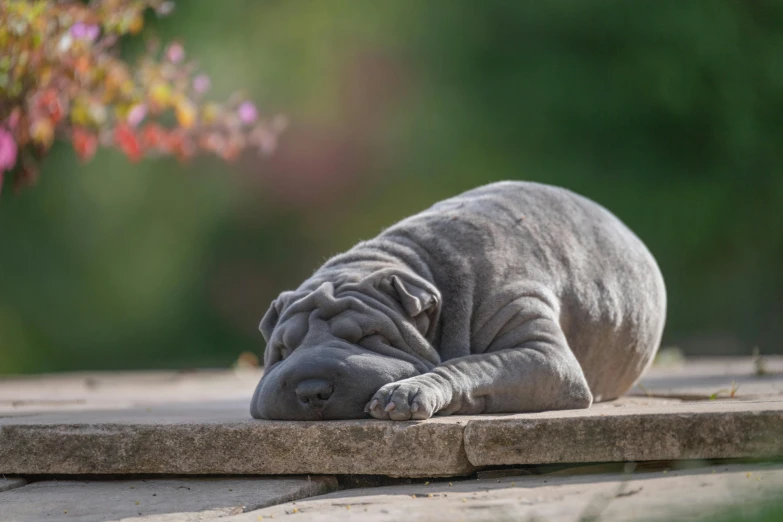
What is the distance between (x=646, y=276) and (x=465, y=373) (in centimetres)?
145

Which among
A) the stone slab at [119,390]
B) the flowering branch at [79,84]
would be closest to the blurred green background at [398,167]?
the stone slab at [119,390]

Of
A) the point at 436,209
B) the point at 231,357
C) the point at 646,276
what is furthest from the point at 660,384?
the point at 231,357

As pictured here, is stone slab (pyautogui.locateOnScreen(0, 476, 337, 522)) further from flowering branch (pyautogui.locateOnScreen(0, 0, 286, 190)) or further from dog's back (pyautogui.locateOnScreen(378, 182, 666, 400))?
flowering branch (pyautogui.locateOnScreen(0, 0, 286, 190))

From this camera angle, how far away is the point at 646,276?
206 inches

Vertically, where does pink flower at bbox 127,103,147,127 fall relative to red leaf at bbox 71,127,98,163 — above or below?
above

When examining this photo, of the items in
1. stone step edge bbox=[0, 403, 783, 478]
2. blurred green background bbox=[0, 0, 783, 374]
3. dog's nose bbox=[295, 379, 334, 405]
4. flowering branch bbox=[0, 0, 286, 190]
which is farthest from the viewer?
blurred green background bbox=[0, 0, 783, 374]

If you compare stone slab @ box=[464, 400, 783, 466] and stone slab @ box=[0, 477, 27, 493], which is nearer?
stone slab @ box=[464, 400, 783, 466]

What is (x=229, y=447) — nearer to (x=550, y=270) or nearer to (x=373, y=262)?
(x=373, y=262)

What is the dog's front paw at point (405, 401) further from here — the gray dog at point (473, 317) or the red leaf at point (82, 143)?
the red leaf at point (82, 143)

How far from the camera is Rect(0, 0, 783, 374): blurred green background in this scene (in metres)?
13.7

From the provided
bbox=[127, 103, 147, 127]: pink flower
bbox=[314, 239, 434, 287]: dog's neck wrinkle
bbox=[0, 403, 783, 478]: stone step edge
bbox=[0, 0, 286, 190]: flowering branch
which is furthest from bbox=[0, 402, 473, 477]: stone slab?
bbox=[127, 103, 147, 127]: pink flower

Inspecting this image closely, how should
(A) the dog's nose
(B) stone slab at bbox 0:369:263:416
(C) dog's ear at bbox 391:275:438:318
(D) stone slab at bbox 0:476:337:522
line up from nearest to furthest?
(D) stone slab at bbox 0:476:337:522 < (A) the dog's nose < (C) dog's ear at bbox 391:275:438:318 < (B) stone slab at bbox 0:369:263:416

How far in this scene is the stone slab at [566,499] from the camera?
9.51 feet

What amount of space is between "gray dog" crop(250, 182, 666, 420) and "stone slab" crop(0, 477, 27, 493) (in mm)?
914
